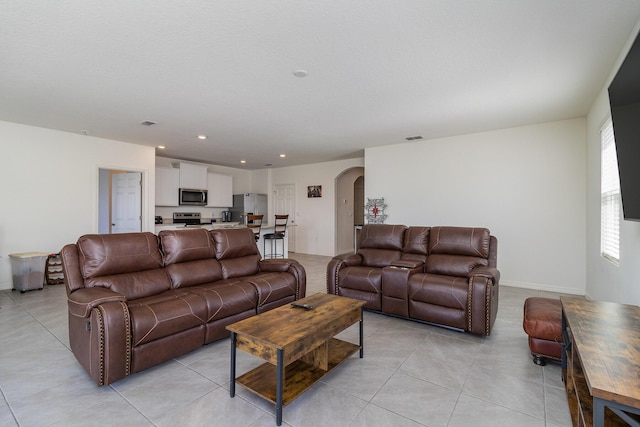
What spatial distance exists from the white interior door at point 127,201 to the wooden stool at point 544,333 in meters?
6.51

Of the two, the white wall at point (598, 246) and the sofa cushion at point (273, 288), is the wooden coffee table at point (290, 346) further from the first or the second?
the white wall at point (598, 246)

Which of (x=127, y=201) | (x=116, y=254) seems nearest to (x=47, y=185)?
(x=127, y=201)

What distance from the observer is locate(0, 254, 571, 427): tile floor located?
5.68ft

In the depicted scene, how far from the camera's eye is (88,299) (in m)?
2.07

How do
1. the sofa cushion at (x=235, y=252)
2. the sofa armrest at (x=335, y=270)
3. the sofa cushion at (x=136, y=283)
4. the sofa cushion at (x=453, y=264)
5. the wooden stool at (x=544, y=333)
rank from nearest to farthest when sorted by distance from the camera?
the wooden stool at (x=544, y=333) < the sofa cushion at (x=136, y=283) < the sofa cushion at (x=453, y=264) < the sofa cushion at (x=235, y=252) < the sofa armrest at (x=335, y=270)

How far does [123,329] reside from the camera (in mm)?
2027

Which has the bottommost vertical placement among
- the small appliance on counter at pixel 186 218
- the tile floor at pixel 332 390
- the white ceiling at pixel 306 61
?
the tile floor at pixel 332 390

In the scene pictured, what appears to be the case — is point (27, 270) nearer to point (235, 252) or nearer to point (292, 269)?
point (235, 252)

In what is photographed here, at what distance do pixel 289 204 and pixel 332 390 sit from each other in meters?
6.93

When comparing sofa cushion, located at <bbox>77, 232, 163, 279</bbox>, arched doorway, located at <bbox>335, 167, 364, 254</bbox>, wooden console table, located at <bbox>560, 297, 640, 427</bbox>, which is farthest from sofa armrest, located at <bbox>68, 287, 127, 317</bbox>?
arched doorway, located at <bbox>335, 167, 364, 254</bbox>

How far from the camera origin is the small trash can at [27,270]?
4.36m

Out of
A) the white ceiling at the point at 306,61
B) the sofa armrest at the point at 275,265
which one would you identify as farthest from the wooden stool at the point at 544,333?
the sofa armrest at the point at 275,265

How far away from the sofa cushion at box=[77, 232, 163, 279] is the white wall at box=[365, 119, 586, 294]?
446 centimetres

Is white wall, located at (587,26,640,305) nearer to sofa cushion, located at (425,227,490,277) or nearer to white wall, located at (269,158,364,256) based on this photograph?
sofa cushion, located at (425,227,490,277)
